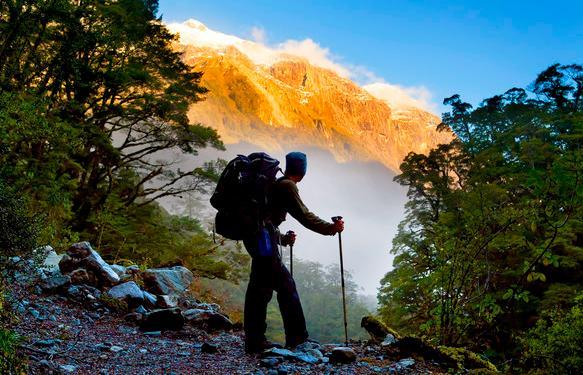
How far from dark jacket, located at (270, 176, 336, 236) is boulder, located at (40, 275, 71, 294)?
3.77 m

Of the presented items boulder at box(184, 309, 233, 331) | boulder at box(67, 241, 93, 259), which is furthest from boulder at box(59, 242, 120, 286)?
boulder at box(184, 309, 233, 331)

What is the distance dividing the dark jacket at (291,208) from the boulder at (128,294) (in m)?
3.32

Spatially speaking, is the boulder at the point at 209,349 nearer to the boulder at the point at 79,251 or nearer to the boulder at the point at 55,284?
the boulder at the point at 55,284

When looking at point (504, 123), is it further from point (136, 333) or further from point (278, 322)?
point (278, 322)

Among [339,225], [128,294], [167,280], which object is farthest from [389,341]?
[167,280]

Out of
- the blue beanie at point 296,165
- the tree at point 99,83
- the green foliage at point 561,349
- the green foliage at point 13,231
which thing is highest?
the tree at point 99,83

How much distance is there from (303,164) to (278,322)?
162 feet

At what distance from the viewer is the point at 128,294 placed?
6.53 m

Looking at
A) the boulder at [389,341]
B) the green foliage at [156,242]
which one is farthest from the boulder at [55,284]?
the green foliage at [156,242]

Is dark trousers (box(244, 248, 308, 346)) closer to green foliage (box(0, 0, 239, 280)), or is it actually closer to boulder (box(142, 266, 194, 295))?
boulder (box(142, 266, 194, 295))

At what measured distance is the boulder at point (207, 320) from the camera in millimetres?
6145

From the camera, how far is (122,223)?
596 inches

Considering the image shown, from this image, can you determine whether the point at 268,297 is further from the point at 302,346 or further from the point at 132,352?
the point at 132,352

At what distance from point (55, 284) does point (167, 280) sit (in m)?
2.24
